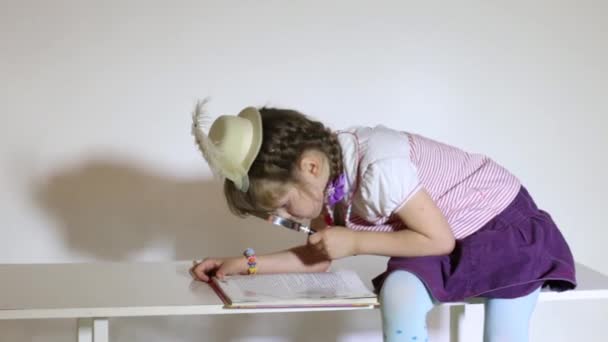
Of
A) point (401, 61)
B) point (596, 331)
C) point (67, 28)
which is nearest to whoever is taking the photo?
point (67, 28)

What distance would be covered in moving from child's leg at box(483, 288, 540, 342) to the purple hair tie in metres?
0.30

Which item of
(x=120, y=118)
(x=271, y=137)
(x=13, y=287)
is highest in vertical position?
(x=120, y=118)

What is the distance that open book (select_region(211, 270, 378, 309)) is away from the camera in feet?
4.70

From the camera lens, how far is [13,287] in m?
1.52

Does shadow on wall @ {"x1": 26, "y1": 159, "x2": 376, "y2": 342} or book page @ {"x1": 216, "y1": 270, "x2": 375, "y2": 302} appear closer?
book page @ {"x1": 216, "y1": 270, "x2": 375, "y2": 302}

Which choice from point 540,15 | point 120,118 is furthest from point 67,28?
point 540,15

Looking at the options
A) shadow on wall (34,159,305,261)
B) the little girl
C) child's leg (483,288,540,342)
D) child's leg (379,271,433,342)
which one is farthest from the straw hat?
shadow on wall (34,159,305,261)

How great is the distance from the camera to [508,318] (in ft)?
4.97

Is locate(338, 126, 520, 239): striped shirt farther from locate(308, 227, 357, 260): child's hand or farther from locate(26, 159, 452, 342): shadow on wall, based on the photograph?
locate(26, 159, 452, 342): shadow on wall

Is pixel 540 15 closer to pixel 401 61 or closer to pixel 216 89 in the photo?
pixel 401 61

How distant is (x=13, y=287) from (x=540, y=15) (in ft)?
4.17

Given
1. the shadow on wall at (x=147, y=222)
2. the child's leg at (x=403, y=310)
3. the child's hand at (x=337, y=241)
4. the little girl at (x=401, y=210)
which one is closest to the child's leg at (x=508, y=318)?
the little girl at (x=401, y=210)

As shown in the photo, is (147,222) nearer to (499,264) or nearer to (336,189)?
(336,189)

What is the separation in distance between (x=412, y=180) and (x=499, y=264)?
0.21m
